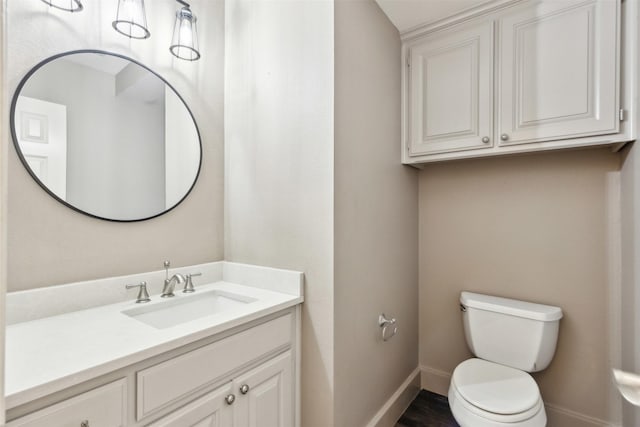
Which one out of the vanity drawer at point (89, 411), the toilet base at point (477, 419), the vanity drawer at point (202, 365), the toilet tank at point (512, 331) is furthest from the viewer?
the toilet tank at point (512, 331)

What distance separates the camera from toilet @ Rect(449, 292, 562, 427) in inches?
51.4

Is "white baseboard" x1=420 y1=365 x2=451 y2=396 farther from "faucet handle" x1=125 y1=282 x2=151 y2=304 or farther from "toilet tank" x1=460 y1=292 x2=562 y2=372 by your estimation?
"faucet handle" x1=125 y1=282 x2=151 y2=304

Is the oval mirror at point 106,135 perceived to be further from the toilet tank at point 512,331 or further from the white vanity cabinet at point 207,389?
the toilet tank at point 512,331

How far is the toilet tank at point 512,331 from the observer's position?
5.26ft

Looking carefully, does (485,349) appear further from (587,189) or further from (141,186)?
(141,186)

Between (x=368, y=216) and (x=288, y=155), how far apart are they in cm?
50

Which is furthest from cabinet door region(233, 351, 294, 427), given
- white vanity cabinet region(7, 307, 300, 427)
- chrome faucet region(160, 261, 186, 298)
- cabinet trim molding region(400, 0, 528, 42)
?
cabinet trim molding region(400, 0, 528, 42)

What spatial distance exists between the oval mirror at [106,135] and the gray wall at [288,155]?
0.97ft

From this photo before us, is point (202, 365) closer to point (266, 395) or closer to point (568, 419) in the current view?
point (266, 395)

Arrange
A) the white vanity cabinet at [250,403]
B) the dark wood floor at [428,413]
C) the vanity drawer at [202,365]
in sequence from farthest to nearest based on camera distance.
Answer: the dark wood floor at [428,413]
the white vanity cabinet at [250,403]
the vanity drawer at [202,365]

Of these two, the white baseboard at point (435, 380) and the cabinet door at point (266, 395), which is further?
the white baseboard at point (435, 380)

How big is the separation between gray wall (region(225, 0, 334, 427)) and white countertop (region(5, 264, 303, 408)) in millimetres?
263

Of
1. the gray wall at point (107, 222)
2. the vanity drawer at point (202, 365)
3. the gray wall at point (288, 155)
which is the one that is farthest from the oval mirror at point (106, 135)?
the vanity drawer at point (202, 365)

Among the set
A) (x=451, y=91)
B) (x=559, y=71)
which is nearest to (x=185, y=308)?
(x=451, y=91)
